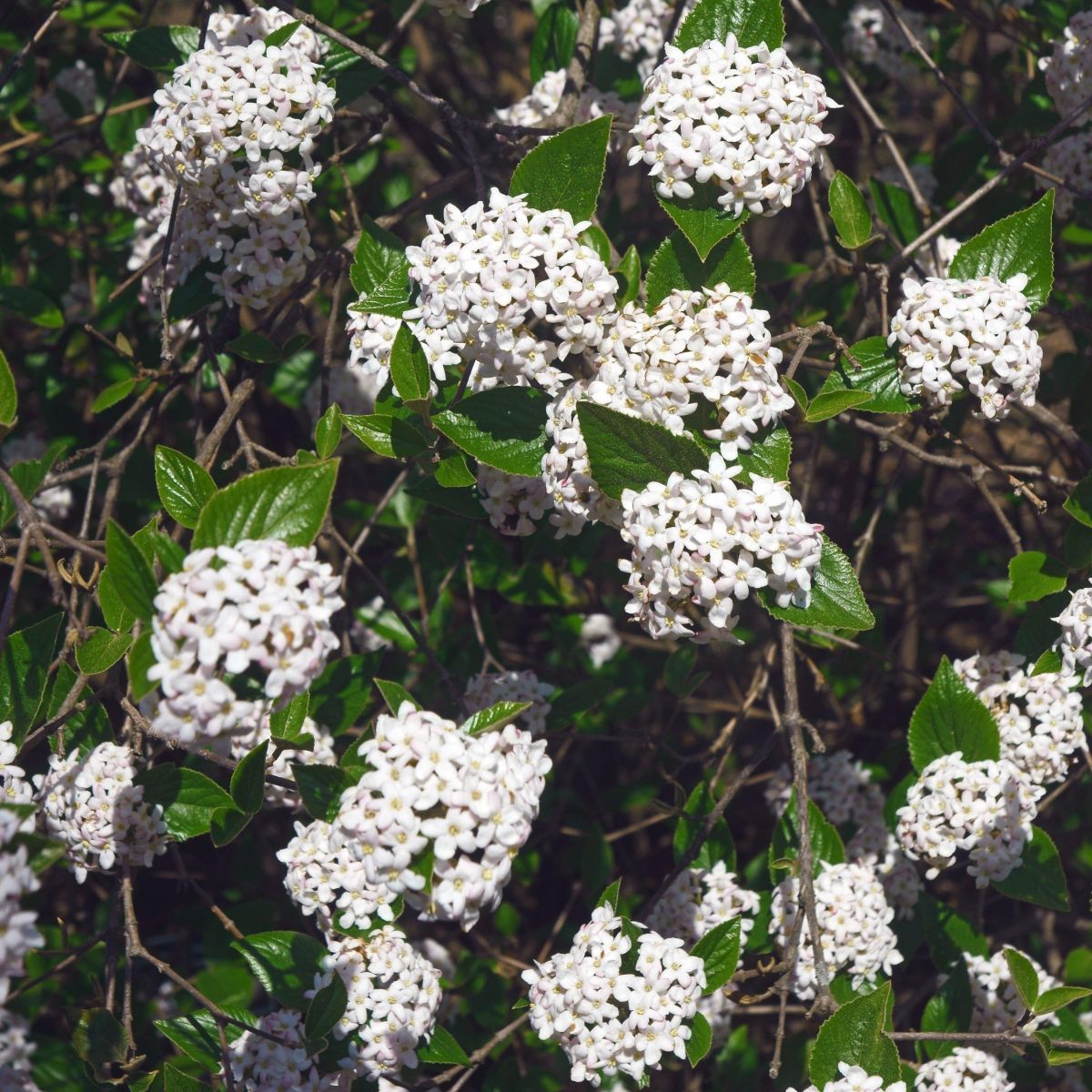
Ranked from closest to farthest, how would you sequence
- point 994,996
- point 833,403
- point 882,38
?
point 833,403 < point 994,996 < point 882,38

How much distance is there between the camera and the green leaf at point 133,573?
1.68 meters

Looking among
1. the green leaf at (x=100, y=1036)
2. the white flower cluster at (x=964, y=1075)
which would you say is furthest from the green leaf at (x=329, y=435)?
the white flower cluster at (x=964, y=1075)

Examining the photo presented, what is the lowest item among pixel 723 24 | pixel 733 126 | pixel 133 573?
pixel 133 573

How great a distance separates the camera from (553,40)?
10.6 feet

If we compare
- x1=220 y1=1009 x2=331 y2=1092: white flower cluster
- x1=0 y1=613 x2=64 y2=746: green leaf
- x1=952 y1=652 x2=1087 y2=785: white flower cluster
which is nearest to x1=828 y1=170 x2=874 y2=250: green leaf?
x1=952 y1=652 x2=1087 y2=785: white flower cluster

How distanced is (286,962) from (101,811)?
1.70 ft

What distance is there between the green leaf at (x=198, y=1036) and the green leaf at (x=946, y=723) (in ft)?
5.35

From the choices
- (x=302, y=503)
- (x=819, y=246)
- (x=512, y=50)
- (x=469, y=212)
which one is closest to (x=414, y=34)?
(x=512, y=50)

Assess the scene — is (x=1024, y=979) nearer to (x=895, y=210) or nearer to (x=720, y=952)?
(x=720, y=952)

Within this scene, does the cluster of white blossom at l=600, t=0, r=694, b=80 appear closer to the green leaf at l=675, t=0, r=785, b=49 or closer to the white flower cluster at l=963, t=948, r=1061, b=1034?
the green leaf at l=675, t=0, r=785, b=49

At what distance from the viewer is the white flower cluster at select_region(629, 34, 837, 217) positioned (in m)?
2.04

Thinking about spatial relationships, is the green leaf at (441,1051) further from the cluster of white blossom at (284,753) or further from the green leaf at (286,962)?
Result: the cluster of white blossom at (284,753)

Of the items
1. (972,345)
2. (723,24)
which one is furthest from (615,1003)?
(723,24)

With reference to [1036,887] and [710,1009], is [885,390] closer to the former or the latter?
[1036,887]
